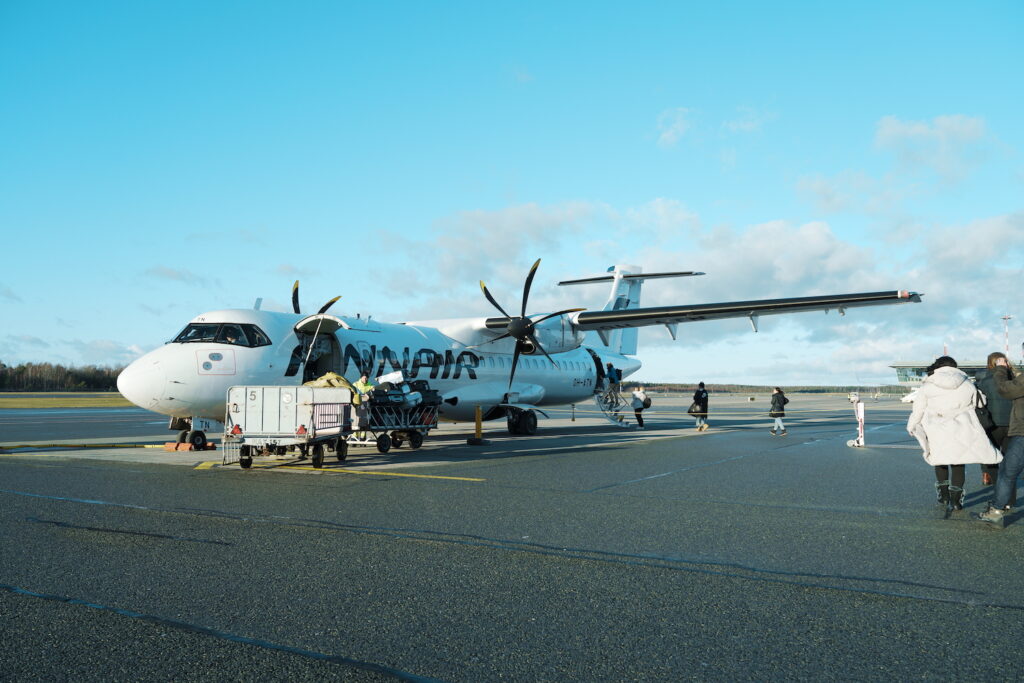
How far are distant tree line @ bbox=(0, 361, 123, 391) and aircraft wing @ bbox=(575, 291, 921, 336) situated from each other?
5708cm

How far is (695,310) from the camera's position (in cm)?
2225

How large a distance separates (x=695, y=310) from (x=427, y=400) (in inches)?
371

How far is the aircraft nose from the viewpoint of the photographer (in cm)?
1453

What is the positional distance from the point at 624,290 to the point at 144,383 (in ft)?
68.2

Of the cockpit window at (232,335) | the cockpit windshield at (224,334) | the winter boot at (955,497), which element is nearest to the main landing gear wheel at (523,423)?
the cockpit windshield at (224,334)

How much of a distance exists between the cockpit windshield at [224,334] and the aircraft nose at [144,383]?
0.98 meters

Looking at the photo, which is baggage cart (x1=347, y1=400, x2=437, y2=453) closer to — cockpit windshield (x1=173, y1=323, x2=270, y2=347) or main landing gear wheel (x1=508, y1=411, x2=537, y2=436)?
cockpit windshield (x1=173, y1=323, x2=270, y2=347)

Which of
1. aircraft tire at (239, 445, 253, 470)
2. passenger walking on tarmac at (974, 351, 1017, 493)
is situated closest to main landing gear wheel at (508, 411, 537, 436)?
aircraft tire at (239, 445, 253, 470)

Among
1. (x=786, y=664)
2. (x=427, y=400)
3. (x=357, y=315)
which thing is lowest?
(x=786, y=664)

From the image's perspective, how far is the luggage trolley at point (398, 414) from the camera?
15523 millimetres

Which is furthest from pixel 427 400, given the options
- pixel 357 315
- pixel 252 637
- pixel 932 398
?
pixel 252 637

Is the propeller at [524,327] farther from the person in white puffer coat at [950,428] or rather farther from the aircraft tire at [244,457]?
the person in white puffer coat at [950,428]

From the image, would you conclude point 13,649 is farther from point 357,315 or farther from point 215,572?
point 357,315

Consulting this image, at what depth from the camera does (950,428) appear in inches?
314
